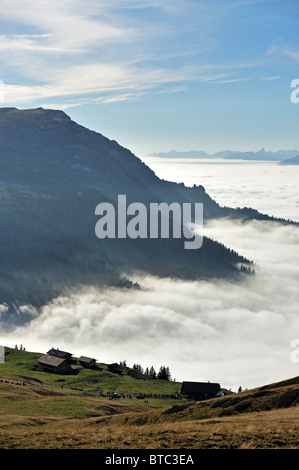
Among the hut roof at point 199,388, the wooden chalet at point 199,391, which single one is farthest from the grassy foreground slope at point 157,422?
the hut roof at point 199,388

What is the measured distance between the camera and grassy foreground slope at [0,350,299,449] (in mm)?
42188

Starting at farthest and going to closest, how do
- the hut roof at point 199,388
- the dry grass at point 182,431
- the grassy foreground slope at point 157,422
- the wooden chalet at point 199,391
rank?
1. the hut roof at point 199,388
2. the wooden chalet at point 199,391
3. the grassy foreground slope at point 157,422
4. the dry grass at point 182,431

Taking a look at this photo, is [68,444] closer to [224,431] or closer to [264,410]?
[224,431]

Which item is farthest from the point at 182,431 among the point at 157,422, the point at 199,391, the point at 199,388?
the point at 199,388

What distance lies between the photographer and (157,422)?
71.1 m

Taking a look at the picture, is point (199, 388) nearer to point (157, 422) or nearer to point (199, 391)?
point (199, 391)

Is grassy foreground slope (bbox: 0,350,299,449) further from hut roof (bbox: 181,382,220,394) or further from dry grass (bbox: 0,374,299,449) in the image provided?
hut roof (bbox: 181,382,220,394)

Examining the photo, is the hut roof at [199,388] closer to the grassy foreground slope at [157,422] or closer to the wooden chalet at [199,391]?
the wooden chalet at [199,391]

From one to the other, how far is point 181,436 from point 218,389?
127674 millimetres

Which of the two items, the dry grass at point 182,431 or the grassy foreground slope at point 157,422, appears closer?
the dry grass at point 182,431

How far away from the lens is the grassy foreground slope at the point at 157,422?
42.2m

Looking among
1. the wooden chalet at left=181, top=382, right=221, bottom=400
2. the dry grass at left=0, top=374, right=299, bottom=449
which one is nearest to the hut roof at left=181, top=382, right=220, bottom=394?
the wooden chalet at left=181, top=382, right=221, bottom=400

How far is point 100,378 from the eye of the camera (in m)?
187
